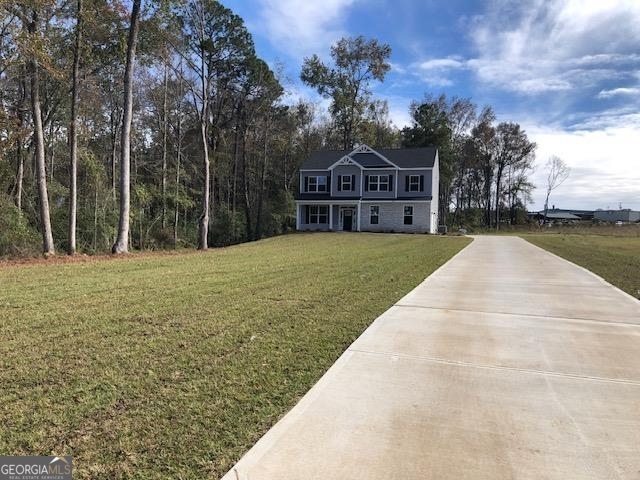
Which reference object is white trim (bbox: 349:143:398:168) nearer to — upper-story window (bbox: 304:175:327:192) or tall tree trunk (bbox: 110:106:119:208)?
upper-story window (bbox: 304:175:327:192)

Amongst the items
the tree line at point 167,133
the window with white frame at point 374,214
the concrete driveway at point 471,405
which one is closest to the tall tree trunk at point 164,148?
the tree line at point 167,133

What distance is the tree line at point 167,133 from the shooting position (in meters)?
16.2

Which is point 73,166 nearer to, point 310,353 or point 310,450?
point 310,353

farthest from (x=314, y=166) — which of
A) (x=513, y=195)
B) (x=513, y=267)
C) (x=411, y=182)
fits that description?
(x=513, y=195)

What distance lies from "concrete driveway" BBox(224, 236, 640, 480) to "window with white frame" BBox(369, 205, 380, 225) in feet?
93.8

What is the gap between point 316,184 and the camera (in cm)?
3662

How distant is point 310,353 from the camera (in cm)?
471

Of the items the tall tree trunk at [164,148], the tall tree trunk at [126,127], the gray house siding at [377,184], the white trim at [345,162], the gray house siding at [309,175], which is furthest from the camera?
the gray house siding at [309,175]

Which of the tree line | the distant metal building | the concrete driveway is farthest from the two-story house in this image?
the distant metal building

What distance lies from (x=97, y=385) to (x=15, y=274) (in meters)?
7.93

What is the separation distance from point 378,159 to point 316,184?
5.17m

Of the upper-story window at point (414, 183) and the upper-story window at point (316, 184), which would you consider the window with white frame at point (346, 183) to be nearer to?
the upper-story window at point (316, 184)

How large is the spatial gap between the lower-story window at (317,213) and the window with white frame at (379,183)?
3.73 metres

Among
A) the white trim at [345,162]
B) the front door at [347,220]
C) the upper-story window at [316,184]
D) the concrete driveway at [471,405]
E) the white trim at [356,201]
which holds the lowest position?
the concrete driveway at [471,405]
